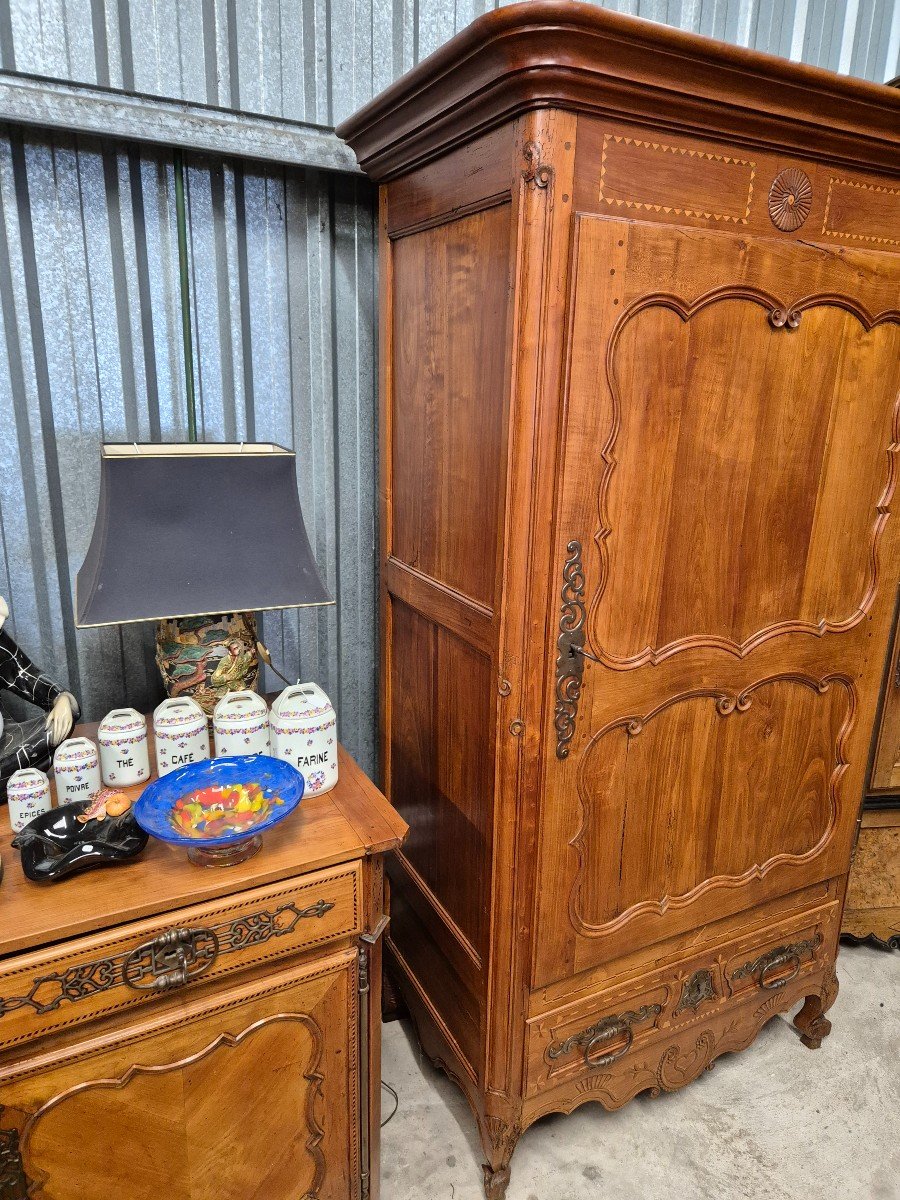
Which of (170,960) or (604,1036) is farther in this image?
(604,1036)

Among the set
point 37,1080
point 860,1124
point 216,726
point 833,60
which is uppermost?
point 833,60

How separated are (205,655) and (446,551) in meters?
0.49

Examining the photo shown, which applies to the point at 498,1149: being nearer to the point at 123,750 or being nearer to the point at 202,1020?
the point at 202,1020

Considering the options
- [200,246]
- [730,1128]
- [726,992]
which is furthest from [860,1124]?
[200,246]

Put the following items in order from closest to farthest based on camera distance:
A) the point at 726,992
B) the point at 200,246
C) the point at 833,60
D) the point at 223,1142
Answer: the point at 223,1142 → the point at 200,246 → the point at 726,992 → the point at 833,60

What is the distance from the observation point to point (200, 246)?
1.54m

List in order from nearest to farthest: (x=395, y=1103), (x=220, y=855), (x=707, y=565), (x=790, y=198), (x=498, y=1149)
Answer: (x=220, y=855), (x=790, y=198), (x=707, y=565), (x=498, y=1149), (x=395, y=1103)

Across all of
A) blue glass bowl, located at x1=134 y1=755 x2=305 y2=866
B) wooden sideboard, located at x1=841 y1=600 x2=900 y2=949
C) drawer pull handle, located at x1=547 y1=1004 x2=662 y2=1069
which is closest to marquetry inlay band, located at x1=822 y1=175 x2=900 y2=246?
wooden sideboard, located at x1=841 y1=600 x2=900 y2=949

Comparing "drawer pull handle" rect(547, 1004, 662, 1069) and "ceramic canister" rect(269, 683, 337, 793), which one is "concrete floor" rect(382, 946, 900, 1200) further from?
"ceramic canister" rect(269, 683, 337, 793)

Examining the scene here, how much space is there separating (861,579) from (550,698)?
759mm

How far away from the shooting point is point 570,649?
4.11 ft

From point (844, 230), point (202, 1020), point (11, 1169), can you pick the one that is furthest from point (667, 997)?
point (844, 230)

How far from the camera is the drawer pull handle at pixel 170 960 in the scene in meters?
1.05

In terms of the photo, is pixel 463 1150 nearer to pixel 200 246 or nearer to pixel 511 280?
pixel 511 280
